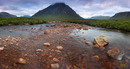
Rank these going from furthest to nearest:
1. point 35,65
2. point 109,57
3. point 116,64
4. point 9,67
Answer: point 109,57, point 116,64, point 35,65, point 9,67

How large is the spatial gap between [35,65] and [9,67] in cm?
155

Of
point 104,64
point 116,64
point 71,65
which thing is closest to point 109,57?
point 116,64

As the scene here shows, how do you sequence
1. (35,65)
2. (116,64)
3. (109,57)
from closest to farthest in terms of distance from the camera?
(35,65) → (116,64) → (109,57)

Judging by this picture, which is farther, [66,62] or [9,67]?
[66,62]

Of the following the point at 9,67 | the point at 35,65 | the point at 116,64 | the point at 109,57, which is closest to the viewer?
the point at 9,67

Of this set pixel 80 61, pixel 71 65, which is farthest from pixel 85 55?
pixel 71 65

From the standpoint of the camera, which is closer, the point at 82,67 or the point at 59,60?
the point at 82,67

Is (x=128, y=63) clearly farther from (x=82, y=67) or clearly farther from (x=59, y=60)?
(x=59, y=60)

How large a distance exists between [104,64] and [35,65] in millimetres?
5120

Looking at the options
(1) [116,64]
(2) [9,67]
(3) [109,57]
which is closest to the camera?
(2) [9,67]

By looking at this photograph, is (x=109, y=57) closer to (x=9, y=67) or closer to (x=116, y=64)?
(x=116, y=64)

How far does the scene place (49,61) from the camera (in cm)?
547

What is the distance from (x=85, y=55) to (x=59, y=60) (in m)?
2.52

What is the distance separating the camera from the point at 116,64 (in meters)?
5.42
